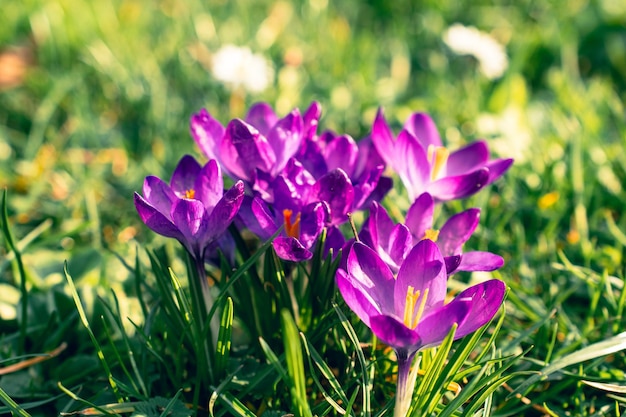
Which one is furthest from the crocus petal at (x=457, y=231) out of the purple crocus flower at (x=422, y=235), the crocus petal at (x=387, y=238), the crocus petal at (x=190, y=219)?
the crocus petal at (x=190, y=219)

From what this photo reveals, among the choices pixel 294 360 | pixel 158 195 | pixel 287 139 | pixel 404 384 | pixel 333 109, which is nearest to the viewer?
pixel 294 360

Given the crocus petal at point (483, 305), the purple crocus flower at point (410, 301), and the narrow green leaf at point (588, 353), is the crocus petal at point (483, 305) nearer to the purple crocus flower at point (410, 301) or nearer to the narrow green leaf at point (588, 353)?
the purple crocus flower at point (410, 301)

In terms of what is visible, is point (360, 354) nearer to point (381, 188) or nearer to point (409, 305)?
point (409, 305)

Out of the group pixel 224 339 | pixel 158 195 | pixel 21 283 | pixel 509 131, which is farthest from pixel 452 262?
pixel 509 131

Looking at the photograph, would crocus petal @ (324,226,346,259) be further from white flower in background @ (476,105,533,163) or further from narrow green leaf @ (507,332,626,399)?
white flower in background @ (476,105,533,163)

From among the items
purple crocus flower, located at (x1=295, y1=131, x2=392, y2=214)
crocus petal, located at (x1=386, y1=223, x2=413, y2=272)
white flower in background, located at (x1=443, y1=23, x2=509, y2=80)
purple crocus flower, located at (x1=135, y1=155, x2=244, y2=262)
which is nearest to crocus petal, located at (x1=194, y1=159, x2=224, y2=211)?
purple crocus flower, located at (x1=135, y1=155, x2=244, y2=262)

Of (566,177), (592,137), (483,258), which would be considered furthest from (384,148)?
(592,137)
